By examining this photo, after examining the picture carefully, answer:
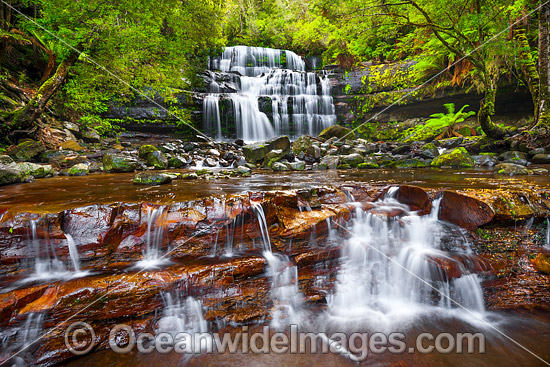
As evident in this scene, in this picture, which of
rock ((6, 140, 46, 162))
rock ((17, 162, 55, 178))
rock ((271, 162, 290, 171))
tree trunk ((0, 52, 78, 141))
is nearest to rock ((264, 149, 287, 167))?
rock ((271, 162, 290, 171))

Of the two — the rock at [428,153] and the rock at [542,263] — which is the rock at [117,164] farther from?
the rock at [428,153]

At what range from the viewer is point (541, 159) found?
6.38 meters

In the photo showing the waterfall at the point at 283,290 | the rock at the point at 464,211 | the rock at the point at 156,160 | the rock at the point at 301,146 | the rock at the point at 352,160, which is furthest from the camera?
the rock at the point at 301,146

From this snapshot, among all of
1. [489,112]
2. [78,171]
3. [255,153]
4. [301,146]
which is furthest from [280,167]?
[489,112]

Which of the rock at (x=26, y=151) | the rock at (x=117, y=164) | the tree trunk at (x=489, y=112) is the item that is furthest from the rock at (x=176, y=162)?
the tree trunk at (x=489, y=112)

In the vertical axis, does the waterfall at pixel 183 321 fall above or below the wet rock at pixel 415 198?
below

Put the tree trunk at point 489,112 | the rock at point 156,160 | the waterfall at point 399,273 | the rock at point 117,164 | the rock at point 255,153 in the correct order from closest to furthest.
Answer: the waterfall at point 399,273 < the rock at point 117,164 < the rock at point 156,160 < the tree trunk at point 489,112 < the rock at point 255,153

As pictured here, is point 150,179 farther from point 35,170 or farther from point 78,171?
point 35,170

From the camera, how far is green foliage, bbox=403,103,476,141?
1128cm

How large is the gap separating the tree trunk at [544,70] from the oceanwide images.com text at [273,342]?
8868mm

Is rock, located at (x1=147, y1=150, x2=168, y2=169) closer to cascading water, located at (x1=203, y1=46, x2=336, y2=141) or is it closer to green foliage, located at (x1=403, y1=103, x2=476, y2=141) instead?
cascading water, located at (x1=203, y1=46, x2=336, y2=141)

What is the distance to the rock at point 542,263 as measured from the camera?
258 cm

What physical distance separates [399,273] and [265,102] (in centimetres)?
1323

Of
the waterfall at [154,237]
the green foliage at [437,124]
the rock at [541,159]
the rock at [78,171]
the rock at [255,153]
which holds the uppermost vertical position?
the green foliage at [437,124]
